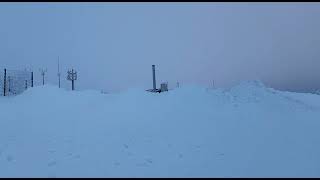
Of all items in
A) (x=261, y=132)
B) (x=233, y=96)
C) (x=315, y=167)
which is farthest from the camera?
(x=233, y=96)

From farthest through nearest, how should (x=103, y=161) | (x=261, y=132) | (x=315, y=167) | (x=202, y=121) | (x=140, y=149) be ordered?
1. (x=202, y=121)
2. (x=261, y=132)
3. (x=140, y=149)
4. (x=103, y=161)
5. (x=315, y=167)

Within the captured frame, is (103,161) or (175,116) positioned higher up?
(175,116)

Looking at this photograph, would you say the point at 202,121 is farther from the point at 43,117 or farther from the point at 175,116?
the point at 43,117

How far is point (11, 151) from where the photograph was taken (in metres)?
11.8

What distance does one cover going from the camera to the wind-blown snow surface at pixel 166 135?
9.90 meters

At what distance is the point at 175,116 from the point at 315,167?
7.19 meters

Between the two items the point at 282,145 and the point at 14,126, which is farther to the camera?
the point at 14,126

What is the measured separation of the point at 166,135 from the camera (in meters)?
13.2

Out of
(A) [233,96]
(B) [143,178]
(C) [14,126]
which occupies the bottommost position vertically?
(B) [143,178]

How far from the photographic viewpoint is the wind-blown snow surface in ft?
32.5

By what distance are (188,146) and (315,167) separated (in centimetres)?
400

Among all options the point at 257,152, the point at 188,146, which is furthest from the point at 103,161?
the point at 257,152

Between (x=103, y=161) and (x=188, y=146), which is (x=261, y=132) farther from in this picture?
(x=103, y=161)

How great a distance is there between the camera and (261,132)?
43.0ft
